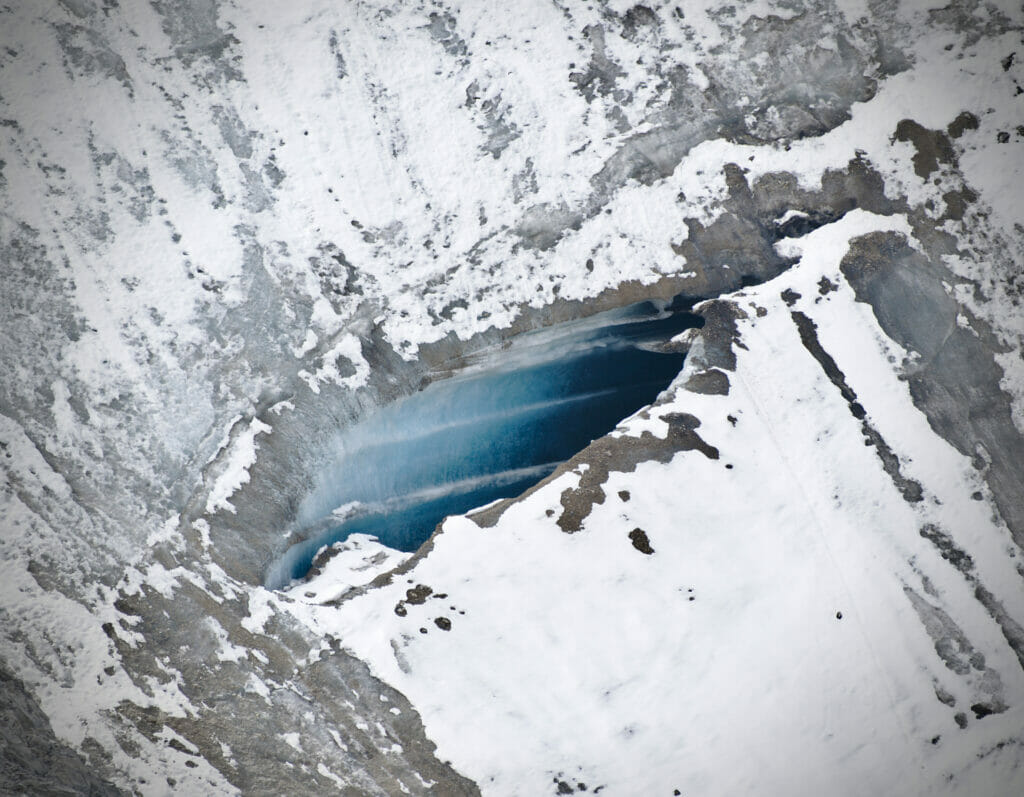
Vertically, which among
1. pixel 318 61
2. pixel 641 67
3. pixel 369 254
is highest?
pixel 318 61

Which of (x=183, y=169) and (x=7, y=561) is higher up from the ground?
(x=183, y=169)

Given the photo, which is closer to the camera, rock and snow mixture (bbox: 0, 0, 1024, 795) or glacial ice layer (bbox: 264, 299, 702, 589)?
rock and snow mixture (bbox: 0, 0, 1024, 795)

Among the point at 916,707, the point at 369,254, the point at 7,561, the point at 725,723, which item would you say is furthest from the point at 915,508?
the point at 7,561

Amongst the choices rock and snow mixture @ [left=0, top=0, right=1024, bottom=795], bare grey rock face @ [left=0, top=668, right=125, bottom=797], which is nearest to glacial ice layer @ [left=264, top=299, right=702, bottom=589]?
rock and snow mixture @ [left=0, top=0, right=1024, bottom=795]

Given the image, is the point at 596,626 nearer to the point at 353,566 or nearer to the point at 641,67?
the point at 353,566

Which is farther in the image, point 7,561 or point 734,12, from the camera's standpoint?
point 734,12

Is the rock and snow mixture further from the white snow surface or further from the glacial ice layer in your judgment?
the glacial ice layer
